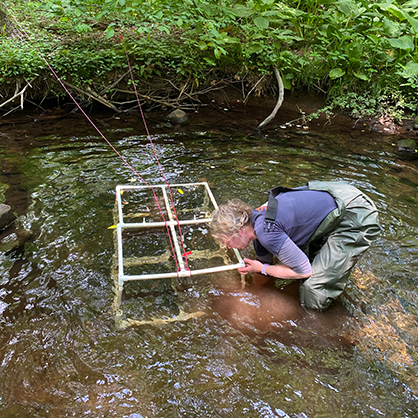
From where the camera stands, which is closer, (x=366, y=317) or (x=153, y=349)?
(x=153, y=349)

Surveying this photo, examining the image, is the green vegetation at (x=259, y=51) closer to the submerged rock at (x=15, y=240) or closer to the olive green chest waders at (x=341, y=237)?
the submerged rock at (x=15, y=240)

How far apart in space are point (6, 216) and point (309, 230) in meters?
3.34

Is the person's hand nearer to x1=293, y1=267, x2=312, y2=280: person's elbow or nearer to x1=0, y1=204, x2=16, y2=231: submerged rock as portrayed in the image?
x1=293, y1=267, x2=312, y2=280: person's elbow

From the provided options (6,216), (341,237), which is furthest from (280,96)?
(6,216)

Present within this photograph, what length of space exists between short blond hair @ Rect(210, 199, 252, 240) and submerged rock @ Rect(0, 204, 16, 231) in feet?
8.84

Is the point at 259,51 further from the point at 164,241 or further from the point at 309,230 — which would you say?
the point at 309,230

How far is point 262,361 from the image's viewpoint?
2.54 meters

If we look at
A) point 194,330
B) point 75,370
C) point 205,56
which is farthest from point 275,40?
point 75,370

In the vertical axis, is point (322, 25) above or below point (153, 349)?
above

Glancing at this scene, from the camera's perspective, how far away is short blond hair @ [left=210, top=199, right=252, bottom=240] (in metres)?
2.39

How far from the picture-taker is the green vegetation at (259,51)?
6.54 metres

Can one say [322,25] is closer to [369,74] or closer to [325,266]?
[369,74]

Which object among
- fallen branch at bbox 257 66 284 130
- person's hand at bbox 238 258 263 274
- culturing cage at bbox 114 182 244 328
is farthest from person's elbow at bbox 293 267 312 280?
fallen branch at bbox 257 66 284 130

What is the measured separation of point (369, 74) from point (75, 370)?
7.72 m
